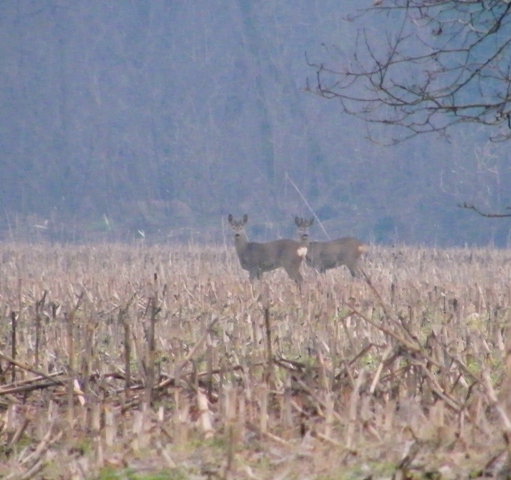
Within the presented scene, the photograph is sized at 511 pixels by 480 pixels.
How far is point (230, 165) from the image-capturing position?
58125 mm

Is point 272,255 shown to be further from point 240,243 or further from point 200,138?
point 200,138

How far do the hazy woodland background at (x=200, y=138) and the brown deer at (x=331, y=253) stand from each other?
24674mm

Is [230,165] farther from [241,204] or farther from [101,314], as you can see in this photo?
[101,314]

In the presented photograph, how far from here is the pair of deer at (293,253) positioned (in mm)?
20438

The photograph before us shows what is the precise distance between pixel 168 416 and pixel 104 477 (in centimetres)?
104

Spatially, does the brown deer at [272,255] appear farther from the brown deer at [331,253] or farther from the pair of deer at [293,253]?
the brown deer at [331,253]

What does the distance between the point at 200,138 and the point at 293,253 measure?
3936cm

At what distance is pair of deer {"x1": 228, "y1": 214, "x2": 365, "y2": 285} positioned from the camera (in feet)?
67.1

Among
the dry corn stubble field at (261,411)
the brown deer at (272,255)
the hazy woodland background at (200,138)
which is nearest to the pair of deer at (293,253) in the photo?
the brown deer at (272,255)

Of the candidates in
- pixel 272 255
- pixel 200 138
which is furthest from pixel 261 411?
pixel 200 138

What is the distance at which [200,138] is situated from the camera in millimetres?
59219

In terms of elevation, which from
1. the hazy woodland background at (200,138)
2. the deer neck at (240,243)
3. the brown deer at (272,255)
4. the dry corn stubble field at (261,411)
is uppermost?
the hazy woodland background at (200,138)

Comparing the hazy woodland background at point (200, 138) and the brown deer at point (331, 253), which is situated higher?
the hazy woodland background at point (200, 138)

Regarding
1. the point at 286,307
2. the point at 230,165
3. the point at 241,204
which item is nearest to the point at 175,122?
the point at 230,165
